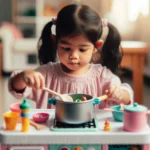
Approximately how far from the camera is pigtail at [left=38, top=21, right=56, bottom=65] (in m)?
1.12

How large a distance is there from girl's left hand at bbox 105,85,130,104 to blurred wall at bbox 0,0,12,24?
3.81 metres

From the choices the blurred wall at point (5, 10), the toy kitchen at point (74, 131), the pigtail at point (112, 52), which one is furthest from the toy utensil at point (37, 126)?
the blurred wall at point (5, 10)

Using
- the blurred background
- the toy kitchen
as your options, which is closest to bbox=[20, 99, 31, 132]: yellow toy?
the toy kitchen

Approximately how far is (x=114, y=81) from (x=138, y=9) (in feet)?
9.45

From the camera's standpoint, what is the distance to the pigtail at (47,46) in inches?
44.3

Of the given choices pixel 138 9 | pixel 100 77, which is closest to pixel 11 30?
pixel 138 9

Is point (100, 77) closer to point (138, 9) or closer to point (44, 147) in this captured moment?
point (44, 147)

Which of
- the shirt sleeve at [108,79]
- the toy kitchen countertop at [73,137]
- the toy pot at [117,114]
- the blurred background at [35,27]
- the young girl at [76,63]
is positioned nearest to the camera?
the toy kitchen countertop at [73,137]

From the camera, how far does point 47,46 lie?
115 centimetres

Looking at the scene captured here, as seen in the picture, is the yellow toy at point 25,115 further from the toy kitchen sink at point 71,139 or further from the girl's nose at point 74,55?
the girl's nose at point 74,55

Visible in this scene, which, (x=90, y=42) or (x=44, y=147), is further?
(x=90, y=42)

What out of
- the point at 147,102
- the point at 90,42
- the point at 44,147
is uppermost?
the point at 90,42

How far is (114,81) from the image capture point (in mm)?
1079

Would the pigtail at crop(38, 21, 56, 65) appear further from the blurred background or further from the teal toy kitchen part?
the blurred background
